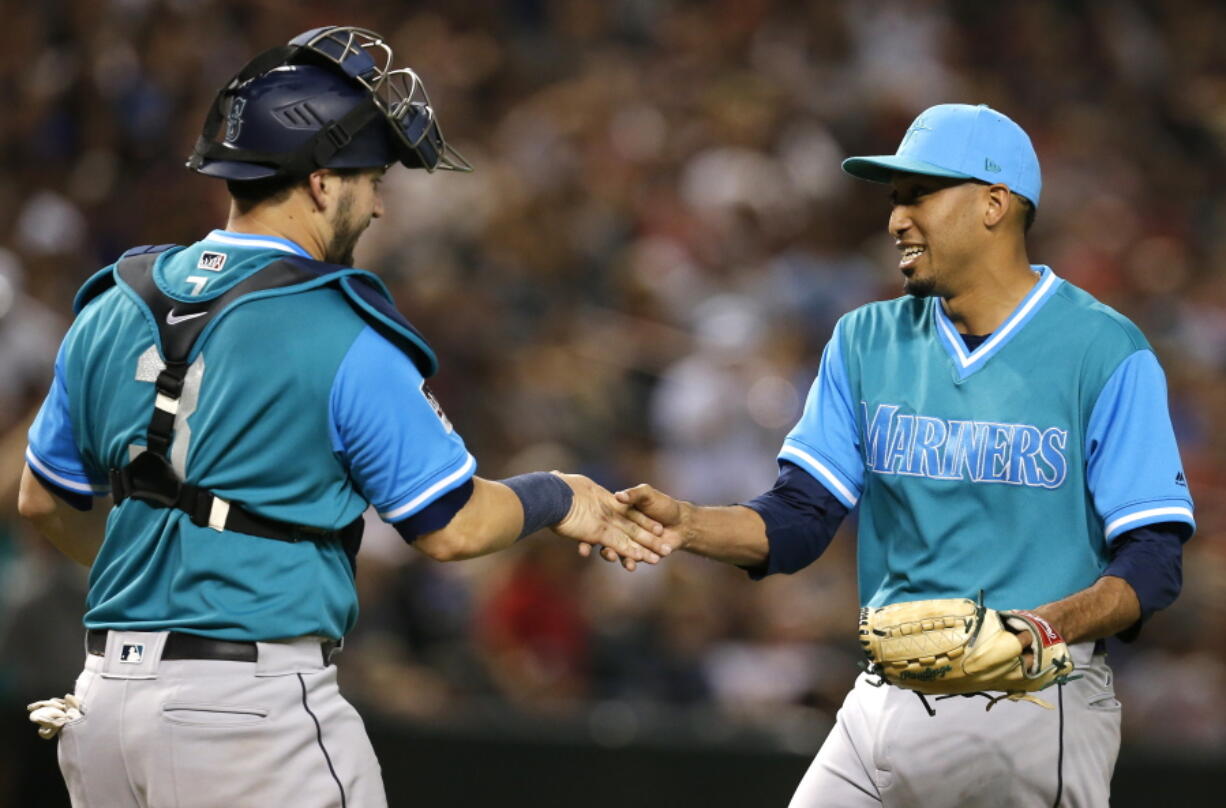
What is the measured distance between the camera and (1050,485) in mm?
3840

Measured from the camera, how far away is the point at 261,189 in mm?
3549

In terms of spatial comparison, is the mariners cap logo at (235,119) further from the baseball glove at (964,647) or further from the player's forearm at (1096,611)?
the player's forearm at (1096,611)

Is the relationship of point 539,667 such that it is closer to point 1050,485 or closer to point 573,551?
point 573,551

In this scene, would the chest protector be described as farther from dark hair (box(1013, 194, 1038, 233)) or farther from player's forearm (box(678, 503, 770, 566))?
dark hair (box(1013, 194, 1038, 233))

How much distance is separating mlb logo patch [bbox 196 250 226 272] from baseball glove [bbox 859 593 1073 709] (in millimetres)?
1590

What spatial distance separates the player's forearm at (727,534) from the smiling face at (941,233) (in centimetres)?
71

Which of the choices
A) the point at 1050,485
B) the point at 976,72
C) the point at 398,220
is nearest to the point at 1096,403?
the point at 1050,485

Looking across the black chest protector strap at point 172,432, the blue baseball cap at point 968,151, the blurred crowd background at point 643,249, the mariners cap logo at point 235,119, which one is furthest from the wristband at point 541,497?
the blurred crowd background at point 643,249

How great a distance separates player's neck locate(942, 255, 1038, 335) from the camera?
4.06 m

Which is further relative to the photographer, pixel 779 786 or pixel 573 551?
pixel 573 551

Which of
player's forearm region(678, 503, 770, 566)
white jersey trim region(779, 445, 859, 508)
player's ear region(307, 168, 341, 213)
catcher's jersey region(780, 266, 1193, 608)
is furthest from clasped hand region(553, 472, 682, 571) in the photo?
player's ear region(307, 168, 341, 213)

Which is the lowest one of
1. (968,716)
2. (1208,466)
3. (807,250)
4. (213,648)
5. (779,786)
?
(779,786)

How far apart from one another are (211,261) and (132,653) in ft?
2.71

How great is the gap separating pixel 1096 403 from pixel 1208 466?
17.4 ft
